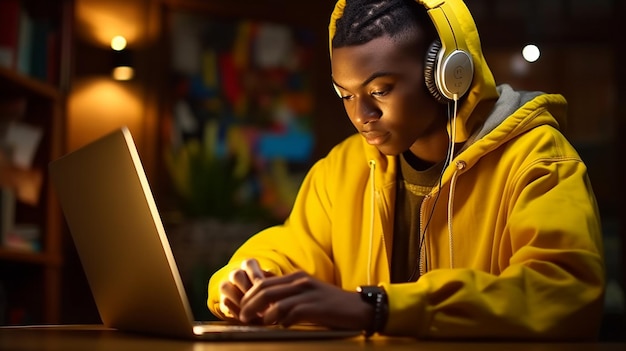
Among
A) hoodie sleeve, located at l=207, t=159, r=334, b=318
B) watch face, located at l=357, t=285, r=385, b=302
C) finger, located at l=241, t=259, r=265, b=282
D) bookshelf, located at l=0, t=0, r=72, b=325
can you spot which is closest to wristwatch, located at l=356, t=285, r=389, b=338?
watch face, located at l=357, t=285, r=385, b=302

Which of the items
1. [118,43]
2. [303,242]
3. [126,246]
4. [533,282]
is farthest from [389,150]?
[118,43]

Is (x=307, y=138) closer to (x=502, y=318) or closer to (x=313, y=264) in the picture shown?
(x=313, y=264)

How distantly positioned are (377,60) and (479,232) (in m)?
0.32

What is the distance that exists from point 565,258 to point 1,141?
2.32 meters

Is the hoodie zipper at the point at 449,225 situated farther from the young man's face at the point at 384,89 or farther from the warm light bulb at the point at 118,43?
the warm light bulb at the point at 118,43

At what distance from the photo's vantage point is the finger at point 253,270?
1225 millimetres

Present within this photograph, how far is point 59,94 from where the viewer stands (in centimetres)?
321

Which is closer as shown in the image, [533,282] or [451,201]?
[533,282]

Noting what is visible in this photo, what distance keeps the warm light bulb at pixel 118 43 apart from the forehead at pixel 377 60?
8.38 feet

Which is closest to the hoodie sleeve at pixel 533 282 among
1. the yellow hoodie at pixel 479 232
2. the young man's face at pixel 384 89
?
the yellow hoodie at pixel 479 232

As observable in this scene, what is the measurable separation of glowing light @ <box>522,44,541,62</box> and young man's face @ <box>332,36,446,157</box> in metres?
2.53

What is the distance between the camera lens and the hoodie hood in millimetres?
1433

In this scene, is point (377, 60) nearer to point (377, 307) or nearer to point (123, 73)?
point (377, 307)

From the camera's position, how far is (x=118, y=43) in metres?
3.81
